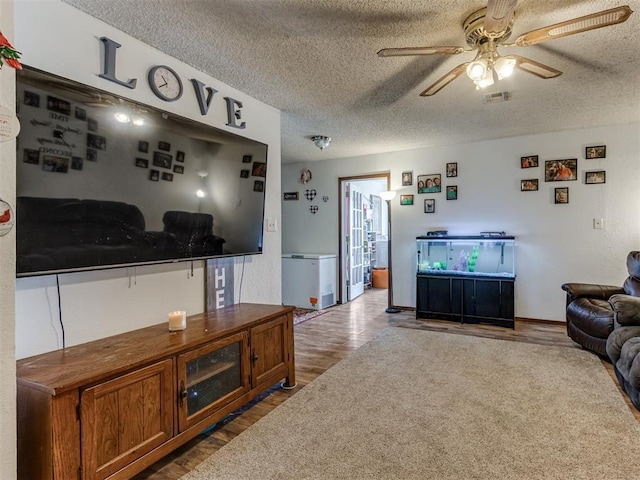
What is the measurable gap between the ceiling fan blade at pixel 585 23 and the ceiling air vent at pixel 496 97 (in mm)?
1341

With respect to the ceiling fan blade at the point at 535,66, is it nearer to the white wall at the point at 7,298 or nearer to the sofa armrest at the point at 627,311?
the sofa armrest at the point at 627,311

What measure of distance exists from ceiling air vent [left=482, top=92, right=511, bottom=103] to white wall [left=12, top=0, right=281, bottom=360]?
89.9 inches

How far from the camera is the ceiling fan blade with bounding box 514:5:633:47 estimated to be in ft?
5.07

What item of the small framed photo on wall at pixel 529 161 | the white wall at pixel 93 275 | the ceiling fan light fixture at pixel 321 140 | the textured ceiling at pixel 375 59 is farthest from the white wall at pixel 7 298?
the small framed photo on wall at pixel 529 161

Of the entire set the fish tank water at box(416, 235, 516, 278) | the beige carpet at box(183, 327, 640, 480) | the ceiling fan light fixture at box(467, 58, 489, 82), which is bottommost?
the beige carpet at box(183, 327, 640, 480)

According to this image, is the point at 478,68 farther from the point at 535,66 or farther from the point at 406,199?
the point at 406,199

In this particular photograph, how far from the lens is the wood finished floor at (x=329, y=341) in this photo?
1857 mm

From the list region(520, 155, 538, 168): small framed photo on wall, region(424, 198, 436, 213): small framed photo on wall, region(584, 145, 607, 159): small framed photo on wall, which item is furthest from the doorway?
region(584, 145, 607, 159): small framed photo on wall

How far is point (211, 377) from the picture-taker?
2.00 metres

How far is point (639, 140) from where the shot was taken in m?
3.99

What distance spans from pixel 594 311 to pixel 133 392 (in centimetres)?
358

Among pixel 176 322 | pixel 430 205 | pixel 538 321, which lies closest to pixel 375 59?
pixel 176 322

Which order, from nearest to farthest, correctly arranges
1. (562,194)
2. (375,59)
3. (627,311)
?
(375,59), (627,311), (562,194)

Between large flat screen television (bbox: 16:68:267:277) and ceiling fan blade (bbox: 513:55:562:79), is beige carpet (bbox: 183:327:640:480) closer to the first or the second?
large flat screen television (bbox: 16:68:267:277)
